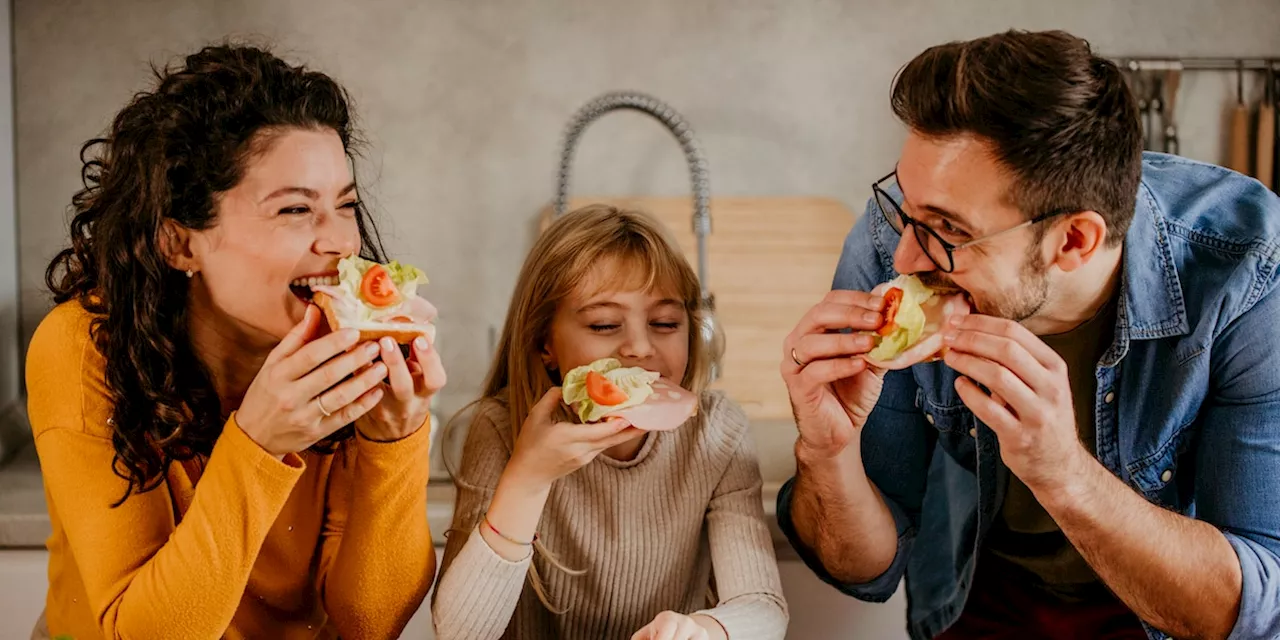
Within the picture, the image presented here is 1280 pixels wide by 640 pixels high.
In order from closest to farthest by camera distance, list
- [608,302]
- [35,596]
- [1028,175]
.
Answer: [1028,175]
[608,302]
[35,596]

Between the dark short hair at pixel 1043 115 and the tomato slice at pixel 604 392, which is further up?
the dark short hair at pixel 1043 115

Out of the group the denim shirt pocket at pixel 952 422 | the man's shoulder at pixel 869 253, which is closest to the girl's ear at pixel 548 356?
the man's shoulder at pixel 869 253

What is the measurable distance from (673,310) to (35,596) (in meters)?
1.31

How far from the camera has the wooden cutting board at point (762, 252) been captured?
8.80 ft

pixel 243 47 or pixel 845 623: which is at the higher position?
pixel 243 47

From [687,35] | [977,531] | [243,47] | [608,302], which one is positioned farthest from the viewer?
[687,35]

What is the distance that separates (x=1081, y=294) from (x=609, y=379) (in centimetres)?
67

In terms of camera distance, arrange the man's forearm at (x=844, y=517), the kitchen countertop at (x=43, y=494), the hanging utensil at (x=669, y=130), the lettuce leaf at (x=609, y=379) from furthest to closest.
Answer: the hanging utensil at (x=669, y=130) < the kitchen countertop at (x=43, y=494) < the man's forearm at (x=844, y=517) < the lettuce leaf at (x=609, y=379)

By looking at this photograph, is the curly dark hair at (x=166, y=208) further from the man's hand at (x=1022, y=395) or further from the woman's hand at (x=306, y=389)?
the man's hand at (x=1022, y=395)

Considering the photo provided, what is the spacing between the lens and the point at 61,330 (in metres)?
1.50

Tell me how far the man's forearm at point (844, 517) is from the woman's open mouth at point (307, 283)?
70 centimetres

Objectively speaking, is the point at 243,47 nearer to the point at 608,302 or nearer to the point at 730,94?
the point at 608,302

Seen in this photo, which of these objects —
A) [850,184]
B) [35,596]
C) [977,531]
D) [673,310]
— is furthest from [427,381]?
[850,184]

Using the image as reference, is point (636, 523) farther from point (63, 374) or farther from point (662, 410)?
point (63, 374)
